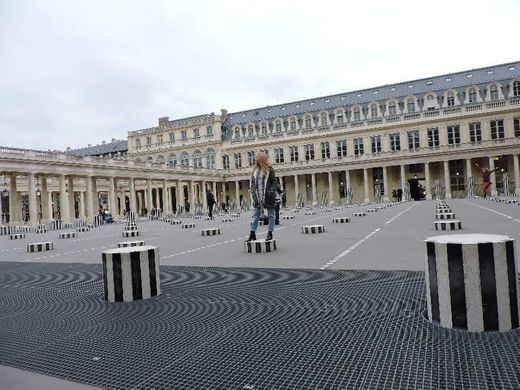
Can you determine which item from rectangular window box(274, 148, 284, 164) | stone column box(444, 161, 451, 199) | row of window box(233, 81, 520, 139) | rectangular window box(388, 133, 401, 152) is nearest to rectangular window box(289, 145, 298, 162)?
rectangular window box(274, 148, 284, 164)

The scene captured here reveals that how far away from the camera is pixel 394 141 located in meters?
65.6

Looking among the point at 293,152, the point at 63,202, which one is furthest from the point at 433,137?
the point at 63,202

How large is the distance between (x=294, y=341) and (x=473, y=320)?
1.49m

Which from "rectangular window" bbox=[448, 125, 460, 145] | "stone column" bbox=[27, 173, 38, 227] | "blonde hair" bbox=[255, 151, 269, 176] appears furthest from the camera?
"rectangular window" bbox=[448, 125, 460, 145]

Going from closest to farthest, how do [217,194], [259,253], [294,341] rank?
[294,341], [259,253], [217,194]

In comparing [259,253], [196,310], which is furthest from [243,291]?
[259,253]

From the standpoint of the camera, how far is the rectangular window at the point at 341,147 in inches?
2741

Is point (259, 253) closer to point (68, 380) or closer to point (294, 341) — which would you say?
point (294, 341)

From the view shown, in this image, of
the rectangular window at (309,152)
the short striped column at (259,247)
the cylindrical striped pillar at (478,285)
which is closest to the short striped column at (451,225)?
the short striped column at (259,247)

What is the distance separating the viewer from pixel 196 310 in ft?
15.3

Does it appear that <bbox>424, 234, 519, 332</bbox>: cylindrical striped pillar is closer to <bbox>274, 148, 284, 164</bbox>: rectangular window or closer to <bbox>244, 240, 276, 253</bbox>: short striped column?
<bbox>244, 240, 276, 253</bbox>: short striped column

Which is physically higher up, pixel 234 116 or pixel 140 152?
pixel 234 116

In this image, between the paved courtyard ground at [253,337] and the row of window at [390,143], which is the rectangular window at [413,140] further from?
the paved courtyard ground at [253,337]

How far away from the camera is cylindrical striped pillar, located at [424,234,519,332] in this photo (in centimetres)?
347
